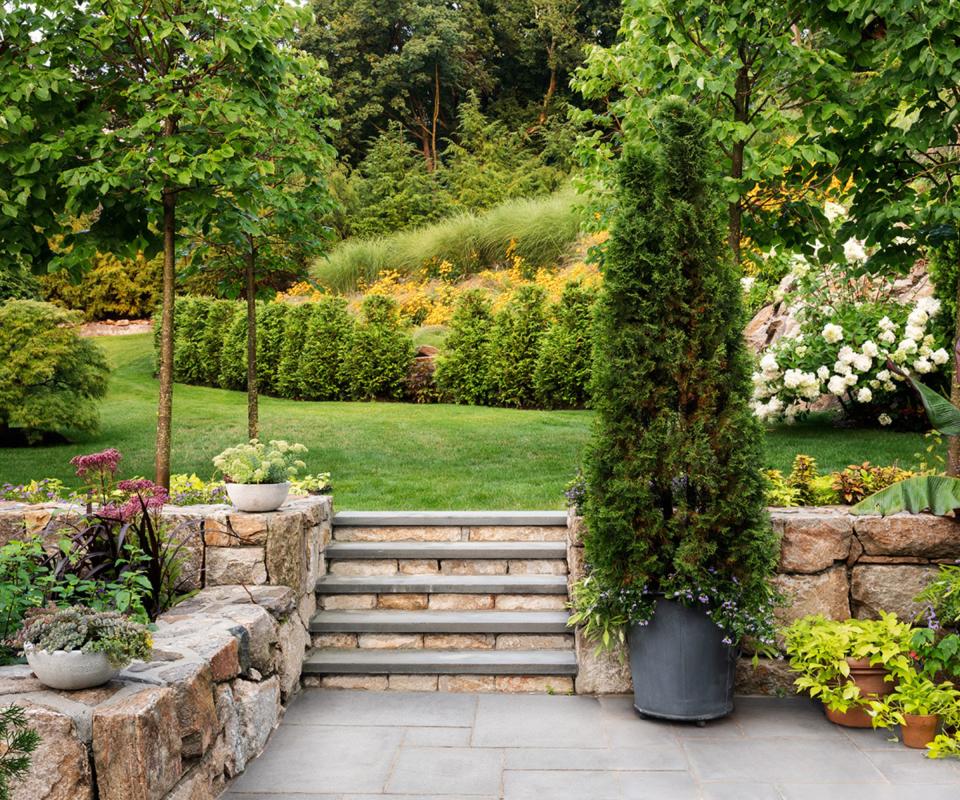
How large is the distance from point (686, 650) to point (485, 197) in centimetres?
1665

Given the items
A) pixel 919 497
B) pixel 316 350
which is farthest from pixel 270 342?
pixel 919 497

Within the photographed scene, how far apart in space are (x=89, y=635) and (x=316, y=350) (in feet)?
33.7

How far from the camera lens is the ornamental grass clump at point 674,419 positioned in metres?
4.62

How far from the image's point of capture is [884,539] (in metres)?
5.09

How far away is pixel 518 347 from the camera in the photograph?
39.3 ft

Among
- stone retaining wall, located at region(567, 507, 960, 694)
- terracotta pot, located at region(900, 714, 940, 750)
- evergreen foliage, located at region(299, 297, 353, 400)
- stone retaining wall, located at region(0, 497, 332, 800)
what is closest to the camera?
stone retaining wall, located at region(0, 497, 332, 800)

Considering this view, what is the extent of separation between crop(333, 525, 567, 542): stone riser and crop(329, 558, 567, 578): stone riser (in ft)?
0.71

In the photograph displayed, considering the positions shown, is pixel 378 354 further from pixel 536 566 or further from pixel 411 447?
pixel 536 566

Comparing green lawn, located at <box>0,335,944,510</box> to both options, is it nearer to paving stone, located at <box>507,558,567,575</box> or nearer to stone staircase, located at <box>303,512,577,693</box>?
stone staircase, located at <box>303,512,577,693</box>

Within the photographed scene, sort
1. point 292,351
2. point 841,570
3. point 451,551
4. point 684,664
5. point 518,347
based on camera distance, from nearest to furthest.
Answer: point 684,664, point 841,570, point 451,551, point 518,347, point 292,351

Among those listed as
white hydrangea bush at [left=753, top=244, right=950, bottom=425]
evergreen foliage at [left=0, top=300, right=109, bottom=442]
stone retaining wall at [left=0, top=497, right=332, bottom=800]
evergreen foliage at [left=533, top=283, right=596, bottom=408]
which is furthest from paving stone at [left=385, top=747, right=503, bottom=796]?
evergreen foliage at [left=0, top=300, right=109, bottom=442]

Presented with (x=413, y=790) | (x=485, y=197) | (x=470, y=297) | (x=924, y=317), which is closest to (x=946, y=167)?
(x=924, y=317)

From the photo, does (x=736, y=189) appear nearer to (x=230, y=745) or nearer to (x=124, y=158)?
(x=124, y=158)

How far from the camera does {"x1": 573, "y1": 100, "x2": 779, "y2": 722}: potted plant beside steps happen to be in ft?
15.2
